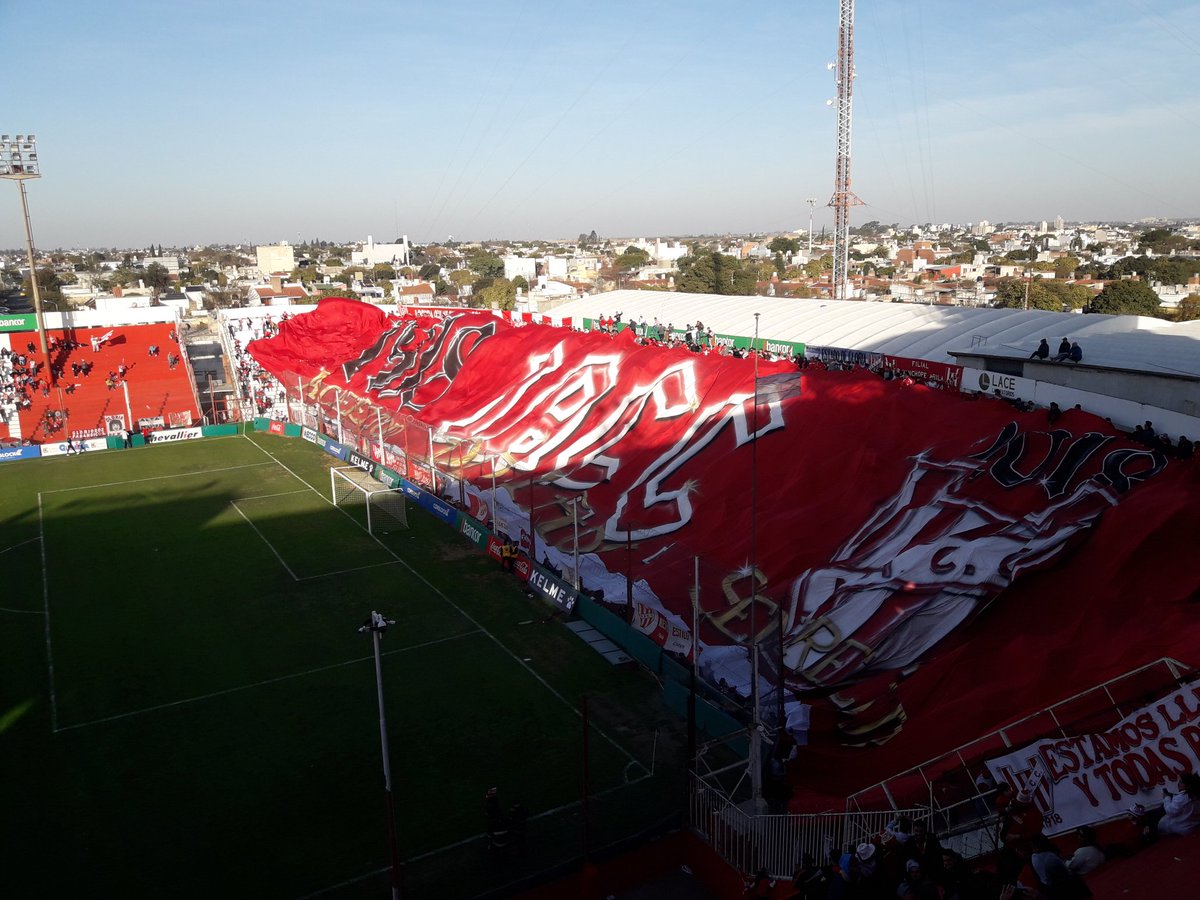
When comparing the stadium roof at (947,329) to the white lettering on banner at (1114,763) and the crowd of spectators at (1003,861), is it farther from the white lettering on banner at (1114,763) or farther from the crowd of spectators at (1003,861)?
the crowd of spectators at (1003,861)

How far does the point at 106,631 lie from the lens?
763 inches

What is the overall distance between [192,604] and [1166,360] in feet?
84.3

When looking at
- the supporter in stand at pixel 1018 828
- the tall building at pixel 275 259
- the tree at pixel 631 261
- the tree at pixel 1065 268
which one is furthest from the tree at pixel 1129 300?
the tall building at pixel 275 259

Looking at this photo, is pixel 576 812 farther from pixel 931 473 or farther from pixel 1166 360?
pixel 1166 360

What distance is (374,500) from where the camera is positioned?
1109 inches

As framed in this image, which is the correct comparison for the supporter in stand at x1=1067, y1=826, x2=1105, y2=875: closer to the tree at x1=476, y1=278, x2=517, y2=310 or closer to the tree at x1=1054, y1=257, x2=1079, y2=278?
the tree at x1=476, y1=278, x2=517, y2=310

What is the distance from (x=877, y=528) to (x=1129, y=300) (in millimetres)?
46893

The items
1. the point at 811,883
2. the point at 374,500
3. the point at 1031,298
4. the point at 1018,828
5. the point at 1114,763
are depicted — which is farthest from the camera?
the point at 1031,298

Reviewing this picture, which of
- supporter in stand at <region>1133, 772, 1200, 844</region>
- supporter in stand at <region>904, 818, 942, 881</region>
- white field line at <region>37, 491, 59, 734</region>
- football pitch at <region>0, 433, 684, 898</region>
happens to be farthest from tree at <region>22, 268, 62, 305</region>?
supporter in stand at <region>1133, 772, 1200, 844</region>

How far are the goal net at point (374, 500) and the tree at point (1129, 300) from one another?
4708 cm

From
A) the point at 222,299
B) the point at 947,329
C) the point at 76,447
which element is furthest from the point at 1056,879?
the point at 222,299

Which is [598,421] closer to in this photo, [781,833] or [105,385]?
[781,833]

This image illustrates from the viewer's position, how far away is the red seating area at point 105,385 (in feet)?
135

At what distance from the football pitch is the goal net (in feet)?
2.34
